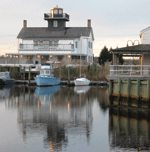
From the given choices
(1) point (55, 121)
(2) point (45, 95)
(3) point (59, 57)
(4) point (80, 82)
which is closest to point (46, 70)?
(4) point (80, 82)

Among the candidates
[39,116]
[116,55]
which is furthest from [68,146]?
[116,55]

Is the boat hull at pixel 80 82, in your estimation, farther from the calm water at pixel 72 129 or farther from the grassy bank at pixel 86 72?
the calm water at pixel 72 129

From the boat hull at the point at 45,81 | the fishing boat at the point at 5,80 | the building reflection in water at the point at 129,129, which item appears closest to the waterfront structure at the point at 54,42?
the fishing boat at the point at 5,80

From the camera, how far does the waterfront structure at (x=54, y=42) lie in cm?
8594

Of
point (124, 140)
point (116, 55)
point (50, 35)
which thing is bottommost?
point (124, 140)

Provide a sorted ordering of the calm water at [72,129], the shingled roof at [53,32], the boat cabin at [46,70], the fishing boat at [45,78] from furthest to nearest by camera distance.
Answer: the shingled roof at [53,32]
the boat cabin at [46,70]
the fishing boat at [45,78]
the calm water at [72,129]

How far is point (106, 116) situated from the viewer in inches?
1216

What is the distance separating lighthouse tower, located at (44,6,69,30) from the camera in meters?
89.8

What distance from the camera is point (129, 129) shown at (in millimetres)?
24859

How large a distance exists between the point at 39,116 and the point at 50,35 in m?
59.6

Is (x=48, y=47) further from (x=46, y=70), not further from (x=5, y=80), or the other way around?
(x=46, y=70)

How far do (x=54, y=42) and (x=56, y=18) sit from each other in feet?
21.5

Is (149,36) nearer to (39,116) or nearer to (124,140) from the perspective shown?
(39,116)

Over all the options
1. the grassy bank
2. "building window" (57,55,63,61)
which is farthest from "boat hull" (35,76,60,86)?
"building window" (57,55,63,61)
